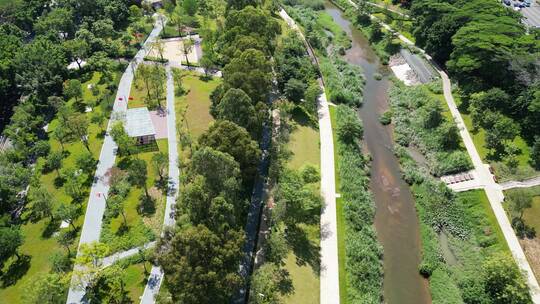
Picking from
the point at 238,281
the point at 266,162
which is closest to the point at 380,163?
the point at 266,162

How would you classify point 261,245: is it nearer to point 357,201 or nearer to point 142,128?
point 357,201

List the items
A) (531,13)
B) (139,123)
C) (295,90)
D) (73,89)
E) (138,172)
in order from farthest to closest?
1. (531,13)
2. (295,90)
3. (73,89)
4. (139,123)
5. (138,172)

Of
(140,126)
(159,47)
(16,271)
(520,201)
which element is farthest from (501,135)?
(16,271)

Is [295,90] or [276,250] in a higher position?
[295,90]

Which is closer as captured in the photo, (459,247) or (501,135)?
(459,247)

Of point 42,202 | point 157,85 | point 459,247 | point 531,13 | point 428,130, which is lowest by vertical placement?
point 459,247

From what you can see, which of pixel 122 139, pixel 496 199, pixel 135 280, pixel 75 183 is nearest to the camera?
pixel 135 280

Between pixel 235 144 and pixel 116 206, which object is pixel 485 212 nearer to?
pixel 235 144
